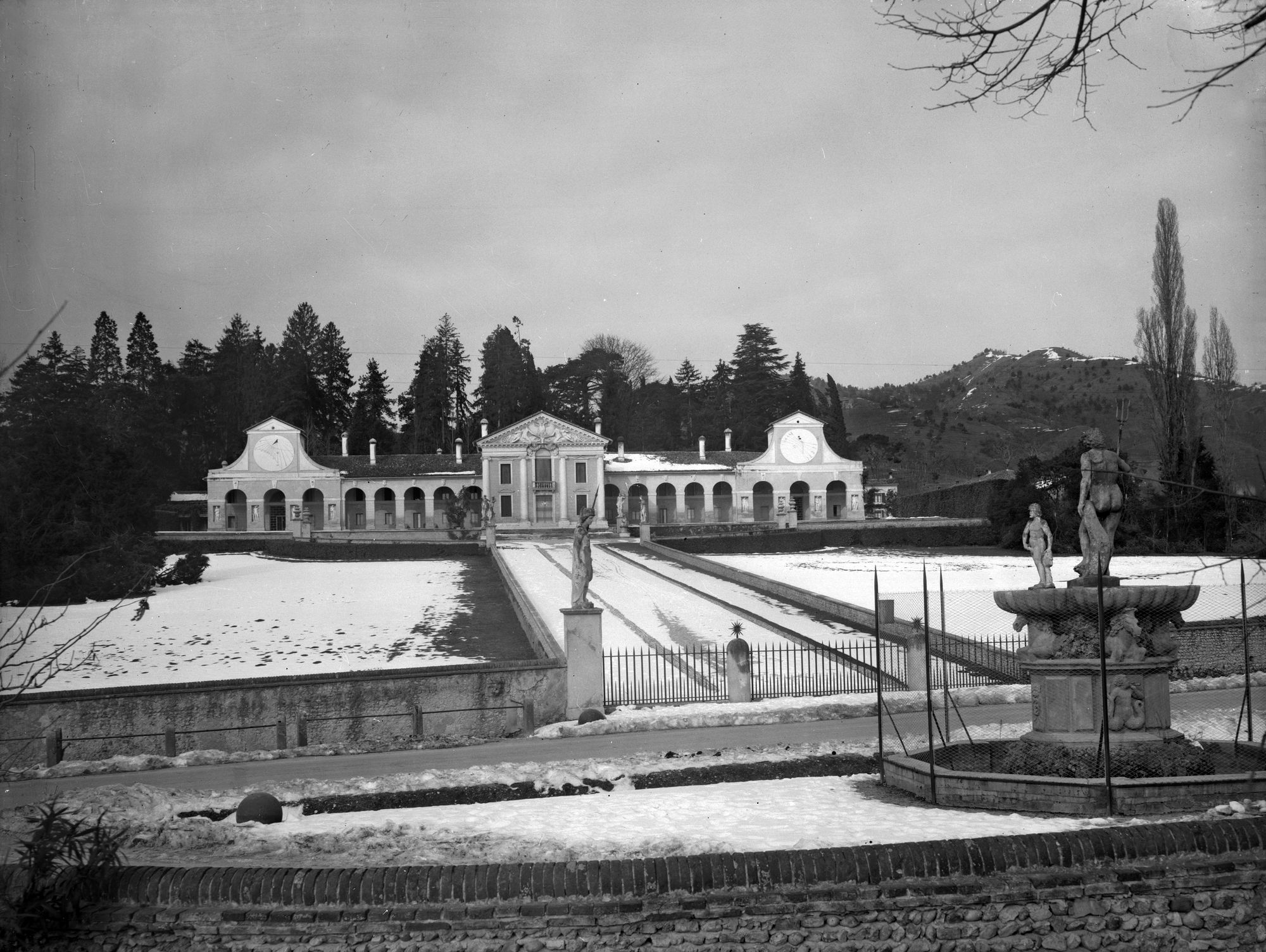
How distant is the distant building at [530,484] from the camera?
6488 centimetres

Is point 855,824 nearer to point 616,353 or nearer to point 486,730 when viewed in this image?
point 486,730

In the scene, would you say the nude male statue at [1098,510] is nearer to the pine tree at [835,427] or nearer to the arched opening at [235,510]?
the arched opening at [235,510]

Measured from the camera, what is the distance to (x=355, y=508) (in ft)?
221

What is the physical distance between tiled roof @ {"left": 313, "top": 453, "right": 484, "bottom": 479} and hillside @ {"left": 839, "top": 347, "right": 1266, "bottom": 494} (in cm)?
3303

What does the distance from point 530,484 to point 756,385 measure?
27.9 meters

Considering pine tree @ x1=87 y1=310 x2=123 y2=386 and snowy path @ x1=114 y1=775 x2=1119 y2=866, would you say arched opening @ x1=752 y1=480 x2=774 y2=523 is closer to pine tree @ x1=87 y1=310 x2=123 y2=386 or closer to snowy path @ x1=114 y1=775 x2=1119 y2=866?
pine tree @ x1=87 y1=310 x2=123 y2=386

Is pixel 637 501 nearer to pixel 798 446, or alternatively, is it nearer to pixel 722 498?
pixel 722 498

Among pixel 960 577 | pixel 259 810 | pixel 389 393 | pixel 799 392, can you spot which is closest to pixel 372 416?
pixel 389 393

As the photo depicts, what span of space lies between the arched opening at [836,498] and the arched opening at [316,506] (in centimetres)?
3279

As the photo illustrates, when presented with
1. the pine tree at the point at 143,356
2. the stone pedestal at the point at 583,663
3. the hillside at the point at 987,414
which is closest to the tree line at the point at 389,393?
the pine tree at the point at 143,356

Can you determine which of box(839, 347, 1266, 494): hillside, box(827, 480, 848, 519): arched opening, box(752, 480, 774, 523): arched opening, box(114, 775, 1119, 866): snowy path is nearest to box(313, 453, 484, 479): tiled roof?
Result: box(752, 480, 774, 523): arched opening

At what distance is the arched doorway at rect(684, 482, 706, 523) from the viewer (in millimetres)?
69438

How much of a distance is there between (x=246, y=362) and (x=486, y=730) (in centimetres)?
6854

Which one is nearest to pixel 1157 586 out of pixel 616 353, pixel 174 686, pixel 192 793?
pixel 192 793
